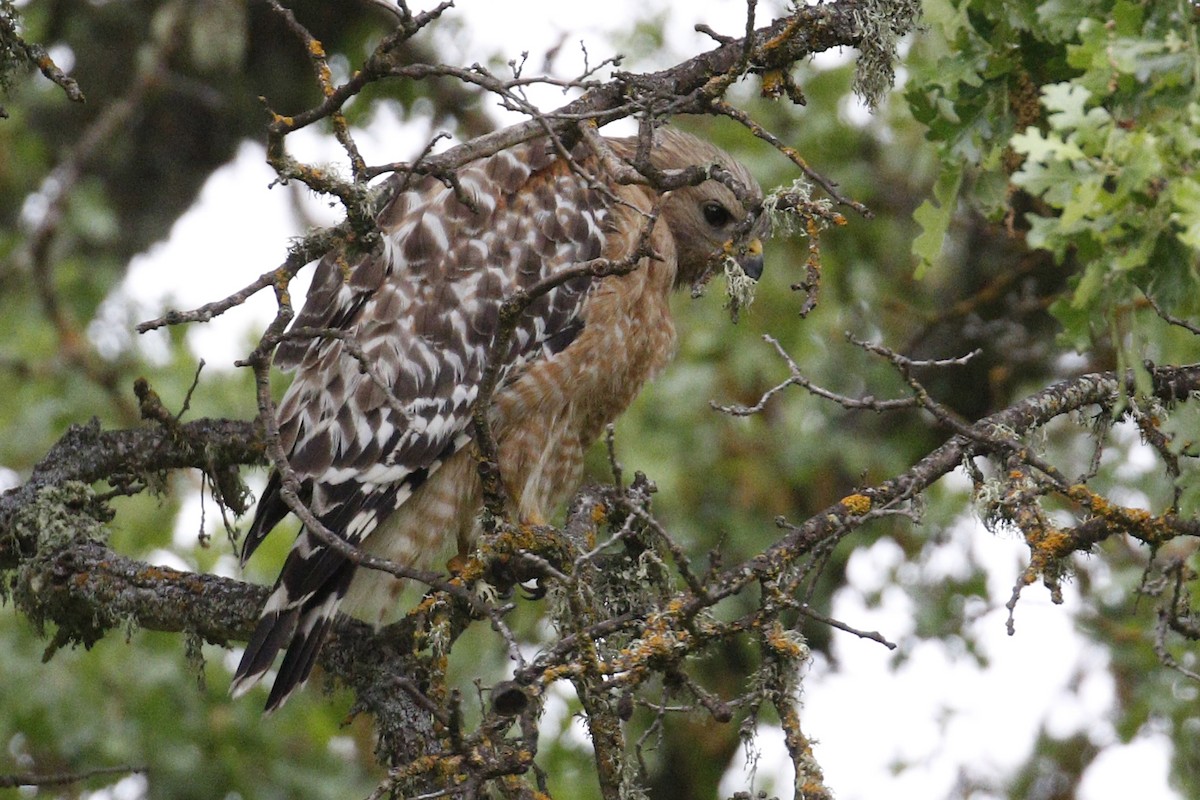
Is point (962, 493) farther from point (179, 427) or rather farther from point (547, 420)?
point (179, 427)

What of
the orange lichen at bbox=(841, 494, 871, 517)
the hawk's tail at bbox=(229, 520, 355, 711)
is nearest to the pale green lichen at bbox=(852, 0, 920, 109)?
the orange lichen at bbox=(841, 494, 871, 517)

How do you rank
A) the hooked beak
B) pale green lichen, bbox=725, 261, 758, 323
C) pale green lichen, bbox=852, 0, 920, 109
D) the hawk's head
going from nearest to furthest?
pale green lichen, bbox=725, 261, 758, 323, pale green lichen, bbox=852, 0, 920, 109, the hooked beak, the hawk's head

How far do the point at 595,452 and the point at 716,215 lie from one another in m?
1.42

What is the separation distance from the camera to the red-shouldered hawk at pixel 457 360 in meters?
3.81

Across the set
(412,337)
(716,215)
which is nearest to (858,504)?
(412,337)

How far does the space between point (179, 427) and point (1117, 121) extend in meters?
2.61

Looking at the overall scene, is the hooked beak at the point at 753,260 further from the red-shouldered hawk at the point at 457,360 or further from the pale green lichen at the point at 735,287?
the pale green lichen at the point at 735,287

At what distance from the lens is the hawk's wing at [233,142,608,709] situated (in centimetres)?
375

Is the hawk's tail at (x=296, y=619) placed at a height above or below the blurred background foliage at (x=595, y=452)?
below

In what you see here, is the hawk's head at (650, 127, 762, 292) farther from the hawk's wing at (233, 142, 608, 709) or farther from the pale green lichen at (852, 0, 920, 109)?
the pale green lichen at (852, 0, 920, 109)

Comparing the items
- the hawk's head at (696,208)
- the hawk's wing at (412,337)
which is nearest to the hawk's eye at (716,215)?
the hawk's head at (696,208)

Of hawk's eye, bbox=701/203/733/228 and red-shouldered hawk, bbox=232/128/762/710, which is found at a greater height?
hawk's eye, bbox=701/203/733/228

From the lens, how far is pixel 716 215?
4770 millimetres

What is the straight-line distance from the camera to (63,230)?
6.35 m
